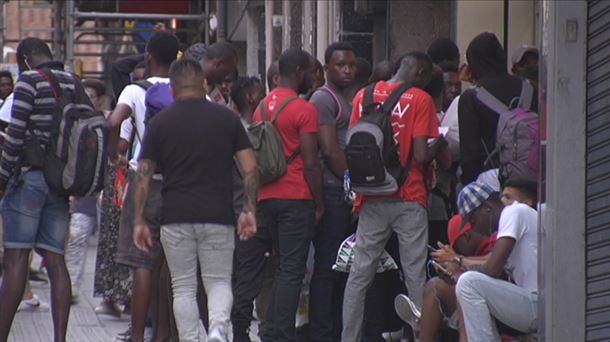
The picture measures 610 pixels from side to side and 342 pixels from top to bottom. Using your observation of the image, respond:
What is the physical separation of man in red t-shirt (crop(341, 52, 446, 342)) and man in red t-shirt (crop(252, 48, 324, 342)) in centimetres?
35

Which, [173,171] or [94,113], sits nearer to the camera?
[173,171]

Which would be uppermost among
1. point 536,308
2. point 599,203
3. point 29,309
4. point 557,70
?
point 557,70

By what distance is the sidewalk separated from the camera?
37.8ft

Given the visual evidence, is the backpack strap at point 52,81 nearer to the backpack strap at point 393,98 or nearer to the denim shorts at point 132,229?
the denim shorts at point 132,229

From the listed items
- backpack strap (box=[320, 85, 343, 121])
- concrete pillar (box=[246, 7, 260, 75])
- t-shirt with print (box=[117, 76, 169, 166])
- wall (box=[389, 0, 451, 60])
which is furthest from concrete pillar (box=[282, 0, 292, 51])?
t-shirt with print (box=[117, 76, 169, 166])

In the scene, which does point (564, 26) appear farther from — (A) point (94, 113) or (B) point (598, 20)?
(A) point (94, 113)

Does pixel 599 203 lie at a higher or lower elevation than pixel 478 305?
higher

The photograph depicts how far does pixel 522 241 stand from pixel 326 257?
90.9 inches

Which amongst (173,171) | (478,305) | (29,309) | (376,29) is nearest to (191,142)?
(173,171)

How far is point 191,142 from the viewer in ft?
28.6

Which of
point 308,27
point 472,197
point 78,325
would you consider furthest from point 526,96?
point 308,27

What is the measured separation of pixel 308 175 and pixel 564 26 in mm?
2725

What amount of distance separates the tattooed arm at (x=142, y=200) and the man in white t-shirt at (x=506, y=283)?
5.80ft

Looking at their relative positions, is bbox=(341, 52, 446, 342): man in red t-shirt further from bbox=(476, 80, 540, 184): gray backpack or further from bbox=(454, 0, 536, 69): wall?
bbox=(454, 0, 536, 69): wall
